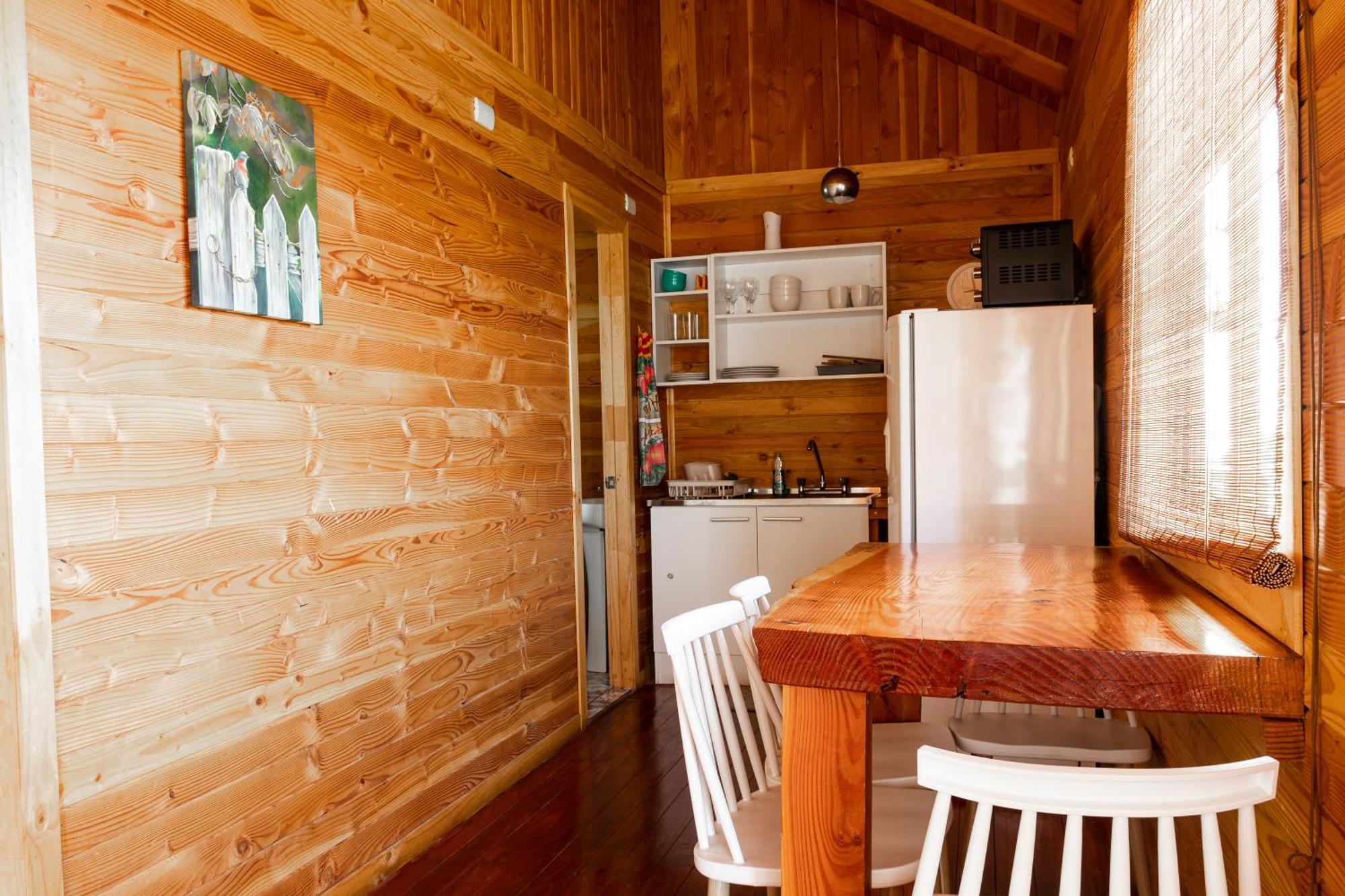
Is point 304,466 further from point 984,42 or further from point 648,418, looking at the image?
point 984,42

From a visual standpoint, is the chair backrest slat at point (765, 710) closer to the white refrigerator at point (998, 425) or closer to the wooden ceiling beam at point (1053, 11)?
the white refrigerator at point (998, 425)

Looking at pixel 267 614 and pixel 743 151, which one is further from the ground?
pixel 743 151

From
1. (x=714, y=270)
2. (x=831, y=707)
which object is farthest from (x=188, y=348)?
(x=714, y=270)

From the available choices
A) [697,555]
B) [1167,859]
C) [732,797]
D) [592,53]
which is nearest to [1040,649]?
[1167,859]

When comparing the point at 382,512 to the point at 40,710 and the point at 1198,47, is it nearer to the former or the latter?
the point at 40,710

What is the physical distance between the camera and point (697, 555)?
4.64 metres

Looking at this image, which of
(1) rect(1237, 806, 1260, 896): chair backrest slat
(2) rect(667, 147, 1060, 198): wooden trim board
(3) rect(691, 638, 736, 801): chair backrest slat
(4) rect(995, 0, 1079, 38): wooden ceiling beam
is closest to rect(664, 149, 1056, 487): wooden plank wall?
(2) rect(667, 147, 1060, 198): wooden trim board

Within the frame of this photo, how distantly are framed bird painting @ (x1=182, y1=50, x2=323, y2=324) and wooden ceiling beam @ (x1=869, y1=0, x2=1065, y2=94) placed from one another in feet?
9.91

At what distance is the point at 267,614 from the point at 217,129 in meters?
1.09

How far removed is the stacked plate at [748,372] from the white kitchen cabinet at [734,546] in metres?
0.75

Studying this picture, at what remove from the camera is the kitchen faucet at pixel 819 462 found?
4992 mm

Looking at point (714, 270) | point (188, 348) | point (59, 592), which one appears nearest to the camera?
point (59, 592)

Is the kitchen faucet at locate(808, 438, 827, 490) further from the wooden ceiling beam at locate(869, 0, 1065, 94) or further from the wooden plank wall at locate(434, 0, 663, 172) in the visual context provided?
the wooden ceiling beam at locate(869, 0, 1065, 94)

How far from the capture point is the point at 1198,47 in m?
1.71
